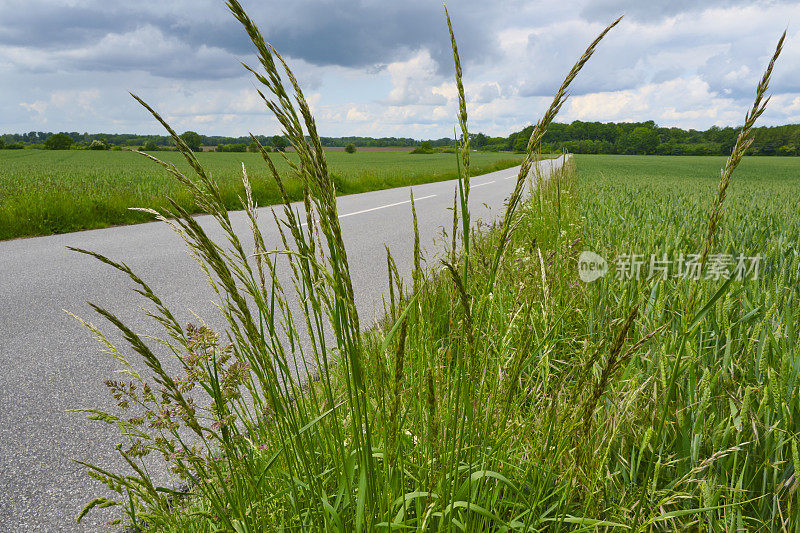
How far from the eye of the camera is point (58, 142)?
6856cm

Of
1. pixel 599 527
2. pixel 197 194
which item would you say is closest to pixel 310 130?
pixel 197 194

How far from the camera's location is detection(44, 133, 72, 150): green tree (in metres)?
67.2

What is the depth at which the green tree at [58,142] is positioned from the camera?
67.2 metres

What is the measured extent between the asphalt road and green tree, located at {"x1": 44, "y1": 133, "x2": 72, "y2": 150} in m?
76.5

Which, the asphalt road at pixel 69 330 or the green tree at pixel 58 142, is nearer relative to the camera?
the asphalt road at pixel 69 330

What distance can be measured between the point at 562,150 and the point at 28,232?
27.0 ft

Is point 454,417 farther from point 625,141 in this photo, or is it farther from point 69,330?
point 625,141

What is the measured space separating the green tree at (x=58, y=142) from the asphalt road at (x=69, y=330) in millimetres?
76510

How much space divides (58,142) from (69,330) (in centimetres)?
→ 8280

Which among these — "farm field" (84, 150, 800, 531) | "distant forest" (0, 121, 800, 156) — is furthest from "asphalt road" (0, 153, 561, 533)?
Result: "distant forest" (0, 121, 800, 156)

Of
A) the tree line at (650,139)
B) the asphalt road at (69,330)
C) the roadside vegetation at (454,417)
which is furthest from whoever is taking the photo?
the tree line at (650,139)

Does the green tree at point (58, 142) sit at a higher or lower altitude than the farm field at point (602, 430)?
higher

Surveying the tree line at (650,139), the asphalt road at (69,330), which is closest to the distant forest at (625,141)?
the tree line at (650,139)

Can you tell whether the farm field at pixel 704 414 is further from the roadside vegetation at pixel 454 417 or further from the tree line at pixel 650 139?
the tree line at pixel 650 139
